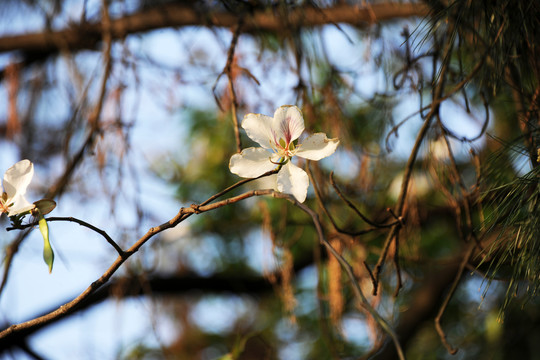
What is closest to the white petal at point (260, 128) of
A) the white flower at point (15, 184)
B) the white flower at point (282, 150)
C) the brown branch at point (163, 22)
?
the white flower at point (282, 150)

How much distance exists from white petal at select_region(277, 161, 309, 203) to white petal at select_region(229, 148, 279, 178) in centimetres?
2

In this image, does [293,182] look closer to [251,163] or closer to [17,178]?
[251,163]

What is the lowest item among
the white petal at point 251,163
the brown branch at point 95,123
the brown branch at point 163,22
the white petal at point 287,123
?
the white petal at point 251,163

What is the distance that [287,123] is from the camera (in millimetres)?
715

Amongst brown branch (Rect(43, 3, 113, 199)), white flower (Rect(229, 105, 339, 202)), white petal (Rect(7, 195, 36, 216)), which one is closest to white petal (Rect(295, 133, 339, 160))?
white flower (Rect(229, 105, 339, 202))

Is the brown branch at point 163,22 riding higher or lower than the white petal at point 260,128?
higher

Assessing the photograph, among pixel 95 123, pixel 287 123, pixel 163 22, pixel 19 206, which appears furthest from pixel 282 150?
pixel 163 22

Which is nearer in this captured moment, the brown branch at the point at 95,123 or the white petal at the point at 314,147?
the white petal at the point at 314,147

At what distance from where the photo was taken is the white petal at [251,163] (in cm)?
69

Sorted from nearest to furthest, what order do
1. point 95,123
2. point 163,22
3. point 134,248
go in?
point 134,248, point 95,123, point 163,22

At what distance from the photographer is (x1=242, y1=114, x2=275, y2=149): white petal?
726 mm

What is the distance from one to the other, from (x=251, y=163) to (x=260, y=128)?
0.06m

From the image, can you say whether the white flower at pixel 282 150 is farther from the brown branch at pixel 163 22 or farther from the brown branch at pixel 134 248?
the brown branch at pixel 163 22

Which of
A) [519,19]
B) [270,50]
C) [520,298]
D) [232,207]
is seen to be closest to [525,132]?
[519,19]
